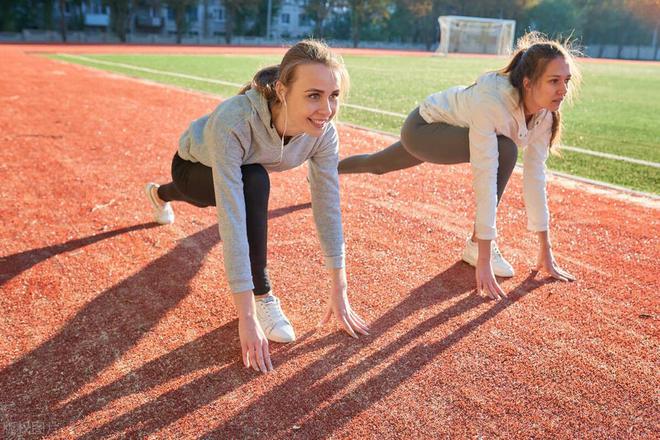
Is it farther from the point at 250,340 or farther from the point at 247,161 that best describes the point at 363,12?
the point at 250,340

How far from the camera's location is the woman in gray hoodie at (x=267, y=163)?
2562 mm

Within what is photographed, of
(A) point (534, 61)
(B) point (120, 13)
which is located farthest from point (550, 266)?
(B) point (120, 13)

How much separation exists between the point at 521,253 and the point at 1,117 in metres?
7.75

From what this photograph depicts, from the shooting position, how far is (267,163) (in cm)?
299

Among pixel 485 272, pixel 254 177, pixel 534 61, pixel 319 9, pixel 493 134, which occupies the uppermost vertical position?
pixel 319 9

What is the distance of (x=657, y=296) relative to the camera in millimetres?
3338

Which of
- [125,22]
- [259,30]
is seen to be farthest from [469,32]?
[125,22]

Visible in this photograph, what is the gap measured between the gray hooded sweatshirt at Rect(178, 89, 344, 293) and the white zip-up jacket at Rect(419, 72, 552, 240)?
2.70ft

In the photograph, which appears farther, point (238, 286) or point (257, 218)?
point (257, 218)

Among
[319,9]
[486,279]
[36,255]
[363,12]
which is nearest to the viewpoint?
[486,279]

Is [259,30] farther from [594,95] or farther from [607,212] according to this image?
[607,212]

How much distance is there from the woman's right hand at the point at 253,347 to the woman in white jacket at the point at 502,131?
1.23 meters

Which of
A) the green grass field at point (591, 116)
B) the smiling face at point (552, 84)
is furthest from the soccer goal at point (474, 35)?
the smiling face at point (552, 84)

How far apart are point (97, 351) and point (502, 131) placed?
236cm
